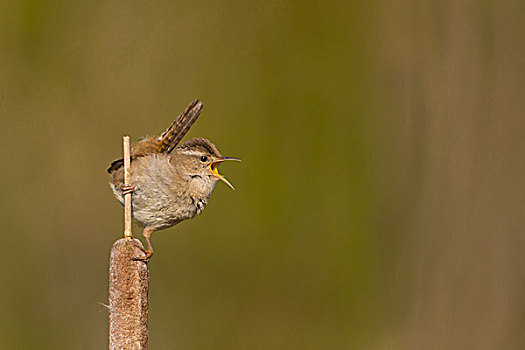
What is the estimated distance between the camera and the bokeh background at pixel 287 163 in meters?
4.79

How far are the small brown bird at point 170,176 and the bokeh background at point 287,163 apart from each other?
2.36m

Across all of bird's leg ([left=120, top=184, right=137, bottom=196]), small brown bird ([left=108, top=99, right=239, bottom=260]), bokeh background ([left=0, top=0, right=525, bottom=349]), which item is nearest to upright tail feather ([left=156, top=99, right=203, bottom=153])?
small brown bird ([left=108, top=99, right=239, bottom=260])

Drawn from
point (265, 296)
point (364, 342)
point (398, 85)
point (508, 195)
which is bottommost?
point (364, 342)

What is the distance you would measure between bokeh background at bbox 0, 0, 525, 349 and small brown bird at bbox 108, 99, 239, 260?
92.8 inches

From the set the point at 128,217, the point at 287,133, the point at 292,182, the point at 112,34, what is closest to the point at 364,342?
the point at 292,182

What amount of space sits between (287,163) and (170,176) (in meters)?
2.90

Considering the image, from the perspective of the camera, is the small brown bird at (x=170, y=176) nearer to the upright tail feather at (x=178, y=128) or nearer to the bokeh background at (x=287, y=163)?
the upright tail feather at (x=178, y=128)

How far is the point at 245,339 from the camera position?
482cm

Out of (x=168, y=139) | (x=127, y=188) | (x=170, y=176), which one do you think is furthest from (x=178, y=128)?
(x=127, y=188)

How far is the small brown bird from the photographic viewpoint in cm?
231

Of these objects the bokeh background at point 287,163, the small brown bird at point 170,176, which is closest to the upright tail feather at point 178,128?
the small brown bird at point 170,176

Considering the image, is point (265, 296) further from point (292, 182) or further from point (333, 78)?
point (333, 78)

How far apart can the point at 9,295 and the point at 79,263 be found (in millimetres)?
512

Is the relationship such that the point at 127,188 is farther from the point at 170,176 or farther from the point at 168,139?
the point at 168,139
